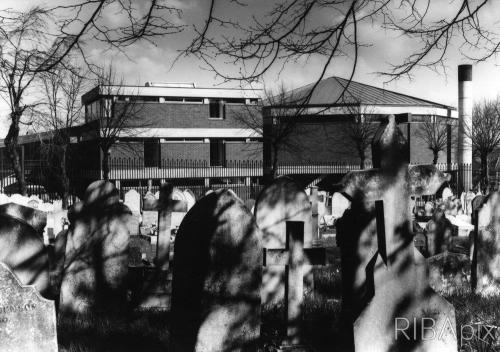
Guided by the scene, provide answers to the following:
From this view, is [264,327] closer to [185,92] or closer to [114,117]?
[114,117]

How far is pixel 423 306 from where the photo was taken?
4.22 m

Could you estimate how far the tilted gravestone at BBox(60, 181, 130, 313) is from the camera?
6.11 metres

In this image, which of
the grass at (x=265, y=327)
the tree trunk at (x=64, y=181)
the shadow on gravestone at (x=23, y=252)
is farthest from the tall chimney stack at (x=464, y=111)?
the shadow on gravestone at (x=23, y=252)

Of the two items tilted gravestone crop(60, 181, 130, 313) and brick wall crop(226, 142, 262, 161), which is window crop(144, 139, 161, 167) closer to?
brick wall crop(226, 142, 262, 161)

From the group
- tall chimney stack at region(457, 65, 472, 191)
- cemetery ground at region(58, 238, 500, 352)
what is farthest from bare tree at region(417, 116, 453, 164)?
cemetery ground at region(58, 238, 500, 352)

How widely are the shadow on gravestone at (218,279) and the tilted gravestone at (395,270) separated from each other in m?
0.84

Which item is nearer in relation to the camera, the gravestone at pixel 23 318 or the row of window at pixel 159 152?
the gravestone at pixel 23 318

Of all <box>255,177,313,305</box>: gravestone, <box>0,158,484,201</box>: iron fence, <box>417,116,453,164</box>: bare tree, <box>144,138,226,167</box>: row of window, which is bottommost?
<box>255,177,313,305</box>: gravestone

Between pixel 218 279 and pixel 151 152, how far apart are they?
31.8 meters

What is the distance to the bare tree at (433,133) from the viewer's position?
4091 centimetres

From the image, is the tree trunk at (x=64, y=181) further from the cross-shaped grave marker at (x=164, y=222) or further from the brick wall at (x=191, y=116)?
the cross-shaped grave marker at (x=164, y=222)

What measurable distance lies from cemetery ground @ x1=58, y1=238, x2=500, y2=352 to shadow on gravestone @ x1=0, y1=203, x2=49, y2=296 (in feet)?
1.87

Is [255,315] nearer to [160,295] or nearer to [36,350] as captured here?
[36,350]

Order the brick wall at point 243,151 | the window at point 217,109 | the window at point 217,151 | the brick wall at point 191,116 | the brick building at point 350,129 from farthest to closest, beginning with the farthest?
the brick building at point 350,129
the window at point 217,151
the brick wall at point 243,151
the window at point 217,109
the brick wall at point 191,116
